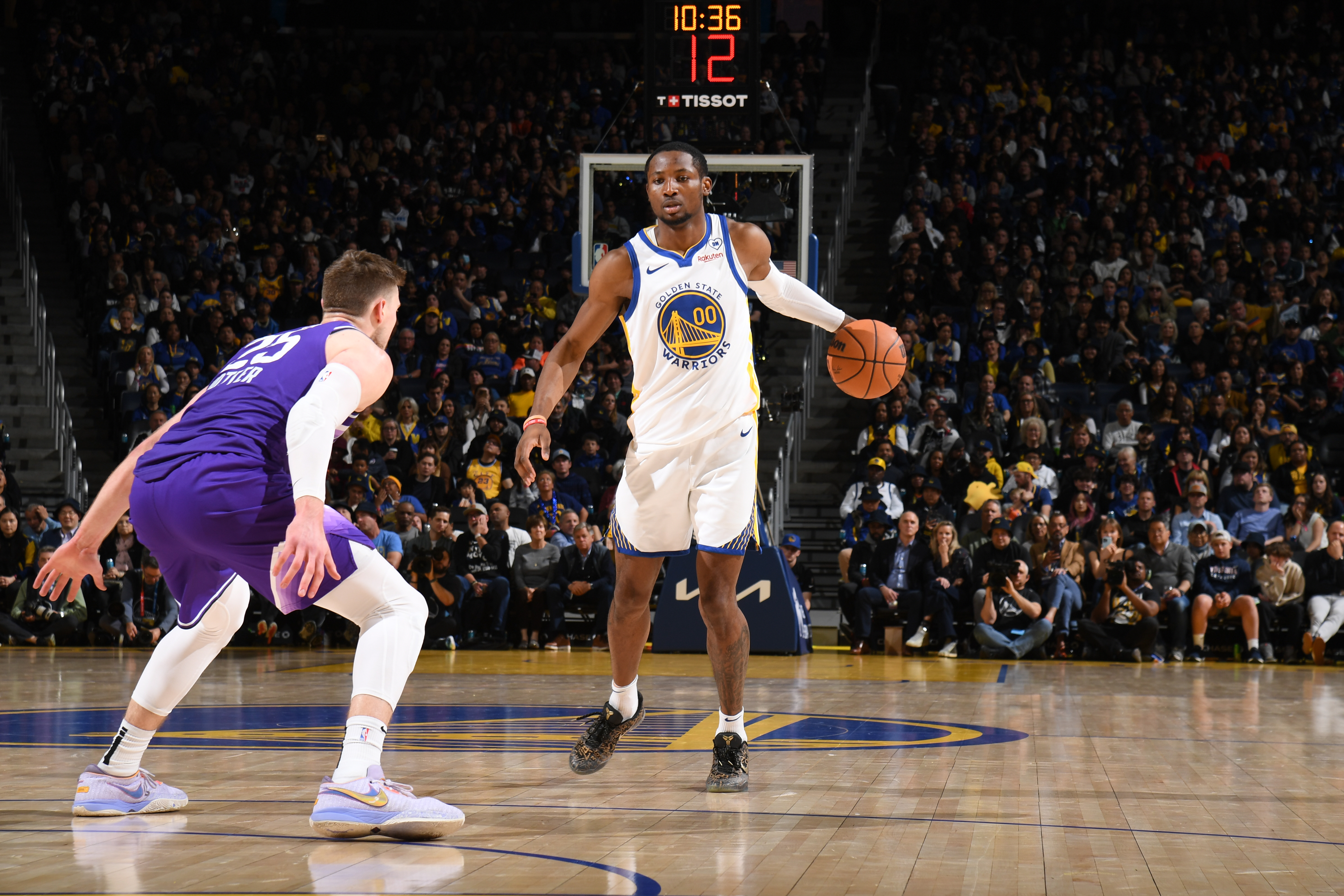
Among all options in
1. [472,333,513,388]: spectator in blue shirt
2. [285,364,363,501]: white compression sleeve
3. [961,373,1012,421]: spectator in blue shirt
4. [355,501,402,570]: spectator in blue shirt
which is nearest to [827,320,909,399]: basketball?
→ [285,364,363,501]: white compression sleeve

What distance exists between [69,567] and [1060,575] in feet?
29.1

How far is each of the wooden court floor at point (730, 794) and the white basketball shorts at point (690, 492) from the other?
0.80 metres

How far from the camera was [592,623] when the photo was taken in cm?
1205

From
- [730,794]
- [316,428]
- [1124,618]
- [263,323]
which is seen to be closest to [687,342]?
[730,794]

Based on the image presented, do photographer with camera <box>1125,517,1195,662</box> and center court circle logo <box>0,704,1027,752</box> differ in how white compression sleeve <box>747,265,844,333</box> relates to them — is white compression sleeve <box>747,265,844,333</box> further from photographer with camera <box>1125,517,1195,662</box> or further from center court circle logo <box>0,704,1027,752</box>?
photographer with camera <box>1125,517,1195,662</box>

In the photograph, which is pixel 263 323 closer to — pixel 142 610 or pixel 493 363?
pixel 493 363

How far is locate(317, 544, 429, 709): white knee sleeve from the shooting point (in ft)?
12.0

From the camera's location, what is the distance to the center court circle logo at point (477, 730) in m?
5.53

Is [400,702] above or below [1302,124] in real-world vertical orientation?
below

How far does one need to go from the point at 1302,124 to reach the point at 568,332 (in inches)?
612

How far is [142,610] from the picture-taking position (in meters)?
12.1

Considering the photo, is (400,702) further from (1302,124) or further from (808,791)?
(1302,124)

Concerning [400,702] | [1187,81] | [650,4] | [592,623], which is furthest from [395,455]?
[1187,81]

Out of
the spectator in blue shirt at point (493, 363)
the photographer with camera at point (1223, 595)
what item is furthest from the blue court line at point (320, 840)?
the spectator in blue shirt at point (493, 363)
